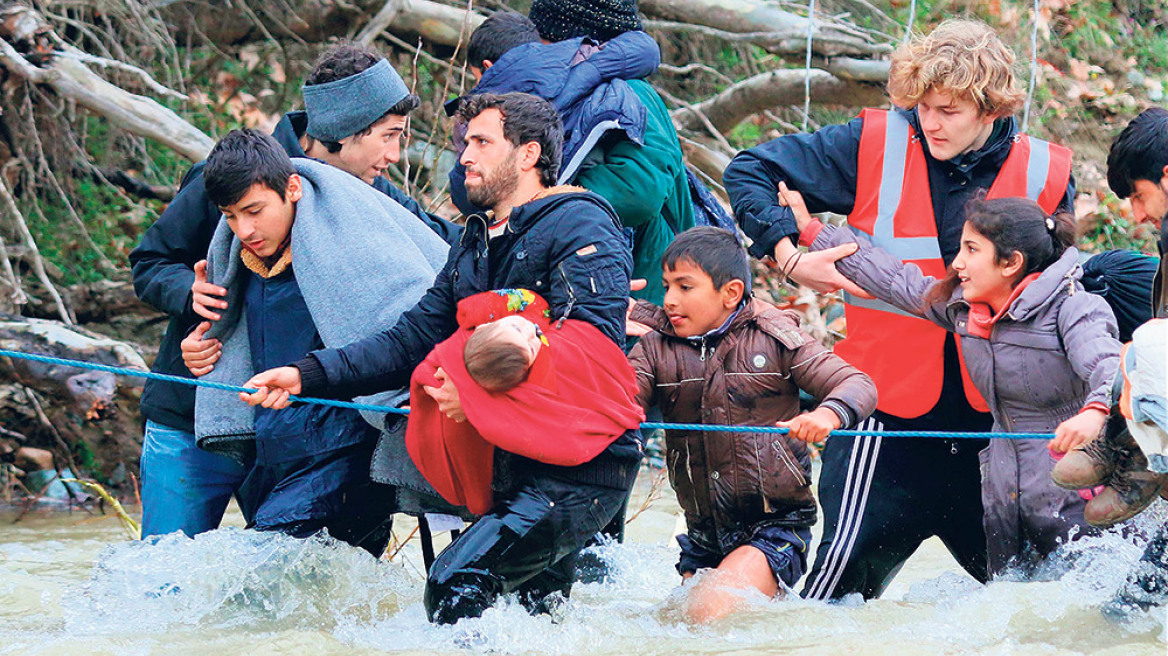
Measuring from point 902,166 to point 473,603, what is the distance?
6.14 ft

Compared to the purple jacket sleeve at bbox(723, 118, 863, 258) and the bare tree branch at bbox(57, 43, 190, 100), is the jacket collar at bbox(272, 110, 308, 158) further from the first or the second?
the bare tree branch at bbox(57, 43, 190, 100)

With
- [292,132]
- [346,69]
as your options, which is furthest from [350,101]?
[292,132]

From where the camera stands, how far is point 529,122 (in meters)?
3.81

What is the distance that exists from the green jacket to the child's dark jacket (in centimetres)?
51

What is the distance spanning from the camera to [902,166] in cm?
416

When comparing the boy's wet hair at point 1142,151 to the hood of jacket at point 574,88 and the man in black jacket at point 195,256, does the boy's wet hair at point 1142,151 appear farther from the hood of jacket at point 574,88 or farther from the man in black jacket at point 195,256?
the man in black jacket at point 195,256

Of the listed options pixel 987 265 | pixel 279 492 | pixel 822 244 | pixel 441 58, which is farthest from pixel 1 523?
pixel 987 265

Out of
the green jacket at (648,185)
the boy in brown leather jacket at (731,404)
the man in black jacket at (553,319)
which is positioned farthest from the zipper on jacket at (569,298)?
the green jacket at (648,185)

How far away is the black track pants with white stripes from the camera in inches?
165

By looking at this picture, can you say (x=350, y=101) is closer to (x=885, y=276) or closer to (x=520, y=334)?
(x=520, y=334)

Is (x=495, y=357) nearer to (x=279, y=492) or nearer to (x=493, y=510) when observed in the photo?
(x=493, y=510)

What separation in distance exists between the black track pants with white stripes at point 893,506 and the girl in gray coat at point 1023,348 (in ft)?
0.86

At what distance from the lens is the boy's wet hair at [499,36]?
473 cm

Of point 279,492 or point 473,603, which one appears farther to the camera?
point 279,492
